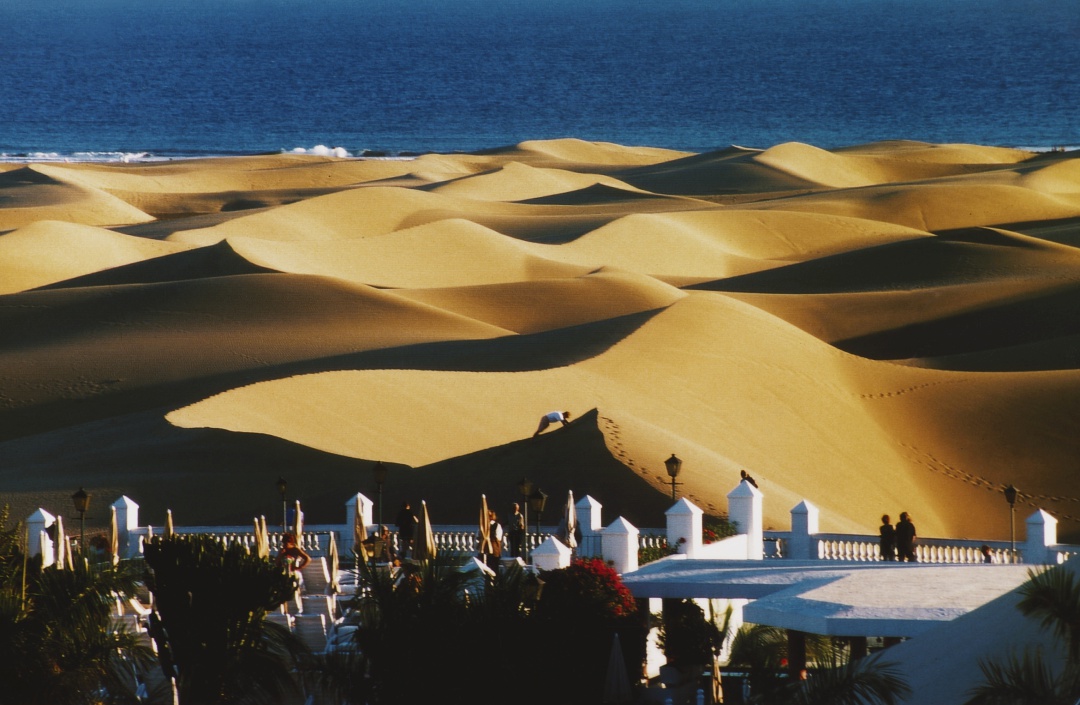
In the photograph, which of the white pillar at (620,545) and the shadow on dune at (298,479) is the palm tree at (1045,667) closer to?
the white pillar at (620,545)

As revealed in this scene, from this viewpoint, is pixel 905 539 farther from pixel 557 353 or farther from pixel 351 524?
pixel 557 353

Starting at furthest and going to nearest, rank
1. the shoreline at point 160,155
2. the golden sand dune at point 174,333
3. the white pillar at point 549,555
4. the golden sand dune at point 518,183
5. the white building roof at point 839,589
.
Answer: the shoreline at point 160,155
the golden sand dune at point 518,183
the golden sand dune at point 174,333
the white pillar at point 549,555
the white building roof at point 839,589

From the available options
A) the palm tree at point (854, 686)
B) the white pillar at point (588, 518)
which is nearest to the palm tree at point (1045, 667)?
the palm tree at point (854, 686)

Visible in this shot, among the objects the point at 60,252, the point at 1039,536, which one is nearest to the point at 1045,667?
the point at 1039,536


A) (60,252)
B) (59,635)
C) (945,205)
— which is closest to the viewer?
(59,635)

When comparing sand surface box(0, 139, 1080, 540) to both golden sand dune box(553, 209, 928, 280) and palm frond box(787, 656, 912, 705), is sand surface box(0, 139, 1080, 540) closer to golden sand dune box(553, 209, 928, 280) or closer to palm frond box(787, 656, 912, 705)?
golden sand dune box(553, 209, 928, 280)

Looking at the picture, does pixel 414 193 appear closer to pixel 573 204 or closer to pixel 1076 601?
Answer: pixel 573 204
